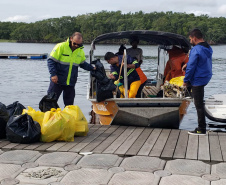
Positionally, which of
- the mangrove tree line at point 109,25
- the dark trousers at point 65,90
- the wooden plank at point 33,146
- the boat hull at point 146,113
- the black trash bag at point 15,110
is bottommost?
the wooden plank at point 33,146

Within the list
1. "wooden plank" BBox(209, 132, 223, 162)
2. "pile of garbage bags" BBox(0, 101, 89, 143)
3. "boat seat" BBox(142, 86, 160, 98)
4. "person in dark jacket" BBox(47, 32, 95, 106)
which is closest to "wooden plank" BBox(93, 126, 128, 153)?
"pile of garbage bags" BBox(0, 101, 89, 143)

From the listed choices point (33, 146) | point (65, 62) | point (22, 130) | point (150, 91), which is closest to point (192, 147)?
point (33, 146)

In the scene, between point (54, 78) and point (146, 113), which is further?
point (146, 113)

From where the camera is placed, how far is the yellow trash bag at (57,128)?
21.2 feet

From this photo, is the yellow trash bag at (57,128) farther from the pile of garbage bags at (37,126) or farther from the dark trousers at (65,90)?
the dark trousers at (65,90)

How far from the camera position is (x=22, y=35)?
513ft

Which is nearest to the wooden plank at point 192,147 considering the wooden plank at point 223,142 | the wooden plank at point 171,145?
the wooden plank at point 171,145

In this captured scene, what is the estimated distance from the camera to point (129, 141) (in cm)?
675

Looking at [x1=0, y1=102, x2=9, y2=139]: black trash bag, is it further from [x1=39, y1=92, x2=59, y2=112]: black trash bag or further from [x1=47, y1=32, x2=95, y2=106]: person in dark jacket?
[x1=47, y1=32, x2=95, y2=106]: person in dark jacket

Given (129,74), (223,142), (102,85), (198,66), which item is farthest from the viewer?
(129,74)

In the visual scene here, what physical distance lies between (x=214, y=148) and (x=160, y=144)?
824 millimetres

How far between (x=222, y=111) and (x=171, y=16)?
137 metres

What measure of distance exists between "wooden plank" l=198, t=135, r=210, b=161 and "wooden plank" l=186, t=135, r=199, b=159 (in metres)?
0.06

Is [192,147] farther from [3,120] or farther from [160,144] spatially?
[3,120]
